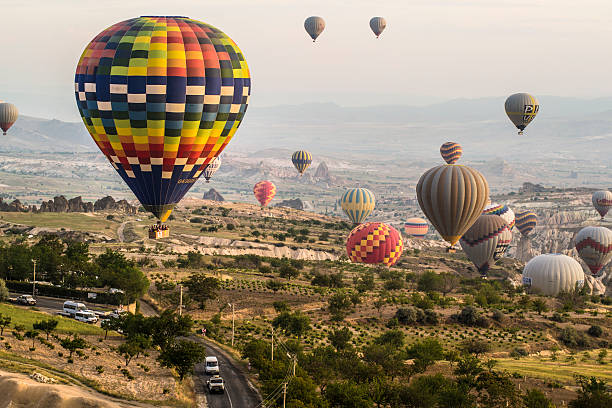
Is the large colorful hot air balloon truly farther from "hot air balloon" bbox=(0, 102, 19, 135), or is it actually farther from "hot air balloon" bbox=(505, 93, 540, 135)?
"hot air balloon" bbox=(0, 102, 19, 135)

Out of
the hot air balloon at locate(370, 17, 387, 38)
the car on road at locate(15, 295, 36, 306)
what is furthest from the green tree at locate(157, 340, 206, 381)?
the hot air balloon at locate(370, 17, 387, 38)

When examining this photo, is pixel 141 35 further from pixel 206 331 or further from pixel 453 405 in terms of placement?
pixel 453 405

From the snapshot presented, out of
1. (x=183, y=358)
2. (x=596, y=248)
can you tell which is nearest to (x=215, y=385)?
(x=183, y=358)

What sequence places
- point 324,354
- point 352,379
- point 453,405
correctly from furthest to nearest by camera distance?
point 324,354
point 352,379
point 453,405

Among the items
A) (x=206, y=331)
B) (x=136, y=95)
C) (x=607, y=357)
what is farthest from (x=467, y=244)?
(x=136, y=95)

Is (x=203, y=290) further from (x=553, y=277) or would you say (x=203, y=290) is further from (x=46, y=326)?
(x=553, y=277)

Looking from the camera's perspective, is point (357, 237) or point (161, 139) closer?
point (161, 139)

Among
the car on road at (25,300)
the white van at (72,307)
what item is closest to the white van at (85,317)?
the white van at (72,307)
